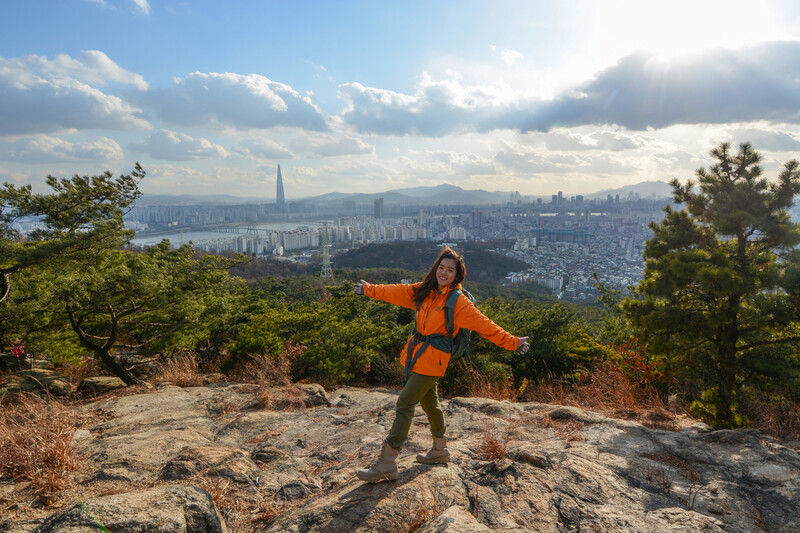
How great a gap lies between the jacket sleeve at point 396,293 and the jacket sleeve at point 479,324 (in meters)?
0.36

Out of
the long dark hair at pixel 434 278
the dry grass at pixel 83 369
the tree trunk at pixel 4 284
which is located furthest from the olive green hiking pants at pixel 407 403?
the dry grass at pixel 83 369

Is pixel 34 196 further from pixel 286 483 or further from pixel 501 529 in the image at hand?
pixel 501 529

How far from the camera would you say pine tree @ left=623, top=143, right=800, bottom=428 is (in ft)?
13.0

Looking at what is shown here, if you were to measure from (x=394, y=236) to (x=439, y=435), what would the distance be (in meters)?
92.7

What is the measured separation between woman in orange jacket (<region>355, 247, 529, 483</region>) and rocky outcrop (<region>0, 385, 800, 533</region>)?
0.11 metres

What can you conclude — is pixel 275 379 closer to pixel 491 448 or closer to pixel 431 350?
pixel 491 448

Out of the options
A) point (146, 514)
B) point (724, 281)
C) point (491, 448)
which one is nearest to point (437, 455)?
point (491, 448)

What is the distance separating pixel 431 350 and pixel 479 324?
339 mm

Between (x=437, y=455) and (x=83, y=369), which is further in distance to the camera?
(x=83, y=369)

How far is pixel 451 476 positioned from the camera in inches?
98.0

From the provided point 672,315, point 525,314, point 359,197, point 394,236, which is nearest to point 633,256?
point 394,236

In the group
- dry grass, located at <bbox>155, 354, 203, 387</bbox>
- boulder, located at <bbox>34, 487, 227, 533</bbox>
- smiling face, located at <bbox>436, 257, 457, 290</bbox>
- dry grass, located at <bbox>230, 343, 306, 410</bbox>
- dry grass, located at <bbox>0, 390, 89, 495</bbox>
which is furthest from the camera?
dry grass, located at <bbox>155, 354, 203, 387</bbox>

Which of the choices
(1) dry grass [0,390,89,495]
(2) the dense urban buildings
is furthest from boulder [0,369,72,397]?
(2) the dense urban buildings

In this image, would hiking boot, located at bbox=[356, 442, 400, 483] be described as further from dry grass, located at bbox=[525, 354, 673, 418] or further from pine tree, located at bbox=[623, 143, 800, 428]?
pine tree, located at bbox=[623, 143, 800, 428]
